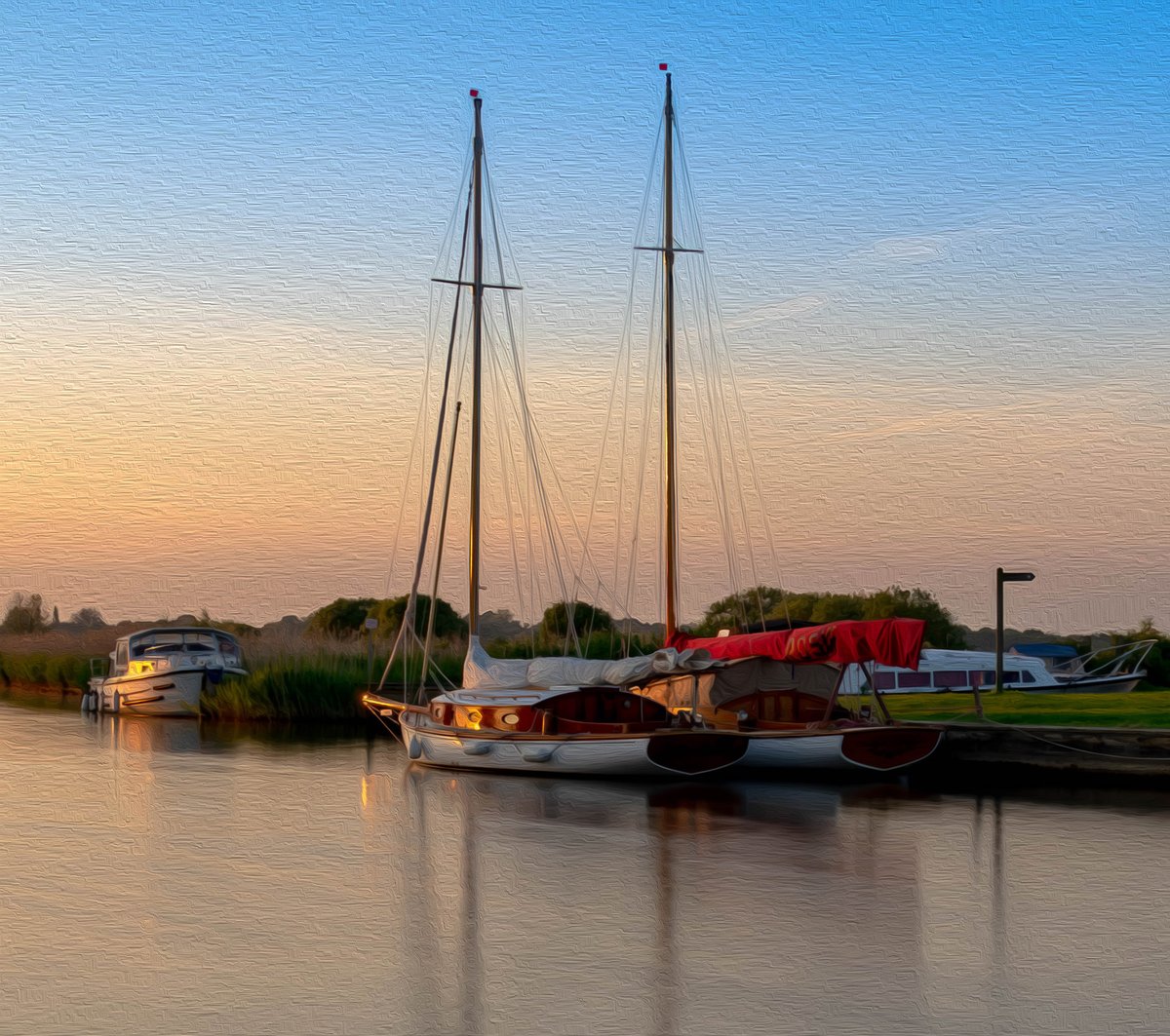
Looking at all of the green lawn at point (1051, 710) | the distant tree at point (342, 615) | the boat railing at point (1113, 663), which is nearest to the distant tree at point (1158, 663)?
the boat railing at point (1113, 663)

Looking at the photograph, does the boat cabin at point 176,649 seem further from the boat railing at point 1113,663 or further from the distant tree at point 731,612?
the boat railing at point 1113,663

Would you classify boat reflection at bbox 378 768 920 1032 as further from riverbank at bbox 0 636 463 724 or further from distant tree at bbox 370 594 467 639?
distant tree at bbox 370 594 467 639

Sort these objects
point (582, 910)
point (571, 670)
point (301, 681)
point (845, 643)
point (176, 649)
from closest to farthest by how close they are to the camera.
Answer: point (582, 910) < point (845, 643) < point (571, 670) < point (301, 681) < point (176, 649)

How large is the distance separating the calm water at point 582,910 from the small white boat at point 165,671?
23589mm

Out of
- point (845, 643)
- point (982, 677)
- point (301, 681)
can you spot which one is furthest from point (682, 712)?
point (301, 681)

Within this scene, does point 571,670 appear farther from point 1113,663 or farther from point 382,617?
point 382,617

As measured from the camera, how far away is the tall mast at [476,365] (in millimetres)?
37781

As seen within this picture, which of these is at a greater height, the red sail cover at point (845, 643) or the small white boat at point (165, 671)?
the red sail cover at point (845, 643)

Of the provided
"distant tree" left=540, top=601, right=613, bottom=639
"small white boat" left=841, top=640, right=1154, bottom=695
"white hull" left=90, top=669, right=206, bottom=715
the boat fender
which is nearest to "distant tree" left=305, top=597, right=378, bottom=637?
"distant tree" left=540, top=601, right=613, bottom=639

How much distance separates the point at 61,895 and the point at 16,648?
6479cm

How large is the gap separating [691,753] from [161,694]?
29.4 m

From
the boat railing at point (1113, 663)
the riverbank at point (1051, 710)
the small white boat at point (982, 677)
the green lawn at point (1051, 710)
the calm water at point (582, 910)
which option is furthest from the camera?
the boat railing at point (1113, 663)

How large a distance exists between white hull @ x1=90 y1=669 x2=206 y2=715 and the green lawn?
24.4m

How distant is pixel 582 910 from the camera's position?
17484 millimetres
